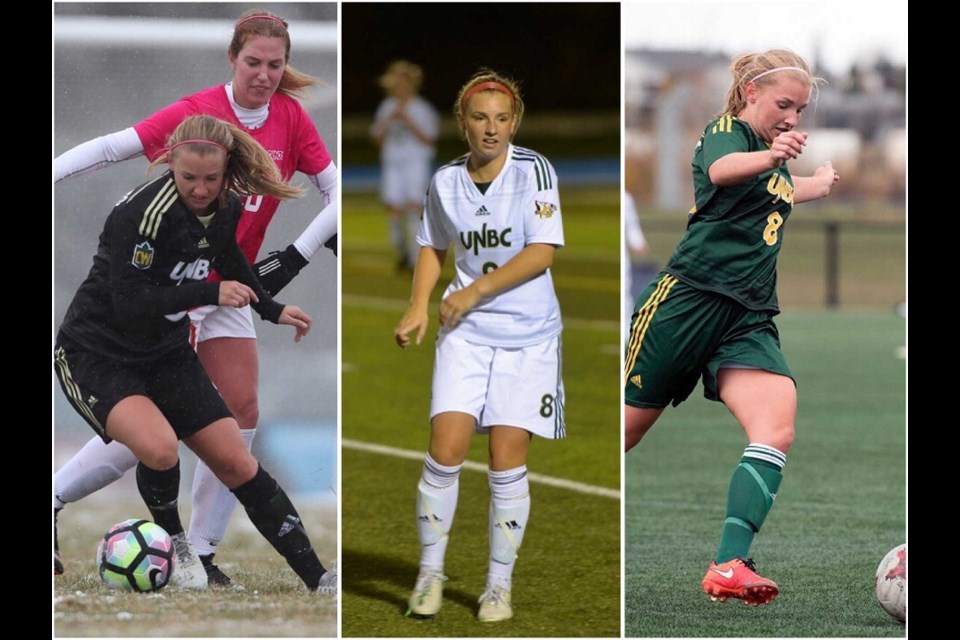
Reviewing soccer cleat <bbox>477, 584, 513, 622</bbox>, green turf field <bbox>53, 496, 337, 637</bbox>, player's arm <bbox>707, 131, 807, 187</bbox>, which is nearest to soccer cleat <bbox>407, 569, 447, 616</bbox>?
soccer cleat <bbox>477, 584, 513, 622</bbox>

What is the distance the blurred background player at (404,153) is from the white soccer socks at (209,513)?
12.0m

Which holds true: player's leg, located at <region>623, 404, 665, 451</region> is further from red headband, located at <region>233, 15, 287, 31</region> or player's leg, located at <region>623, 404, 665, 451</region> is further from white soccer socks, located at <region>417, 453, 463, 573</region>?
red headband, located at <region>233, 15, 287, 31</region>

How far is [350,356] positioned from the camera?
37.5 ft

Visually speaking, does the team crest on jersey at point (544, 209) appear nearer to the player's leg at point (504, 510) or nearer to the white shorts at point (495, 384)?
the white shorts at point (495, 384)

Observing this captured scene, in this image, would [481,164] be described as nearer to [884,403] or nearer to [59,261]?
[59,261]

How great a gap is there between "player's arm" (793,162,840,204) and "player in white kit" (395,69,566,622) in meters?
0.73

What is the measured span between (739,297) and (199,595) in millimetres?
1908

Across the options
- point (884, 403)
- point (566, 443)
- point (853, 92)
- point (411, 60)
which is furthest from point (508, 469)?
point (411, 60)

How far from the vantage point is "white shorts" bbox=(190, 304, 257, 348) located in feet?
16.3

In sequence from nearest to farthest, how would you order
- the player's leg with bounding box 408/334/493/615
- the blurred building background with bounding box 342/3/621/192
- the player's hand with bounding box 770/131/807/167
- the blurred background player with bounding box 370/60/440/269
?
the player's hand with bounding box 770/131/807/167 < the player's leg with bounding box 408/334/493/615 < the blurred background player with bounding box 370/60/440/269 < the blurred building background with bounding box 342/3/621/192

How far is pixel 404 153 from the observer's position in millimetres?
17859

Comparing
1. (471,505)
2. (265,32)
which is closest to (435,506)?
(265,32)

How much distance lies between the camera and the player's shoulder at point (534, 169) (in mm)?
4832
